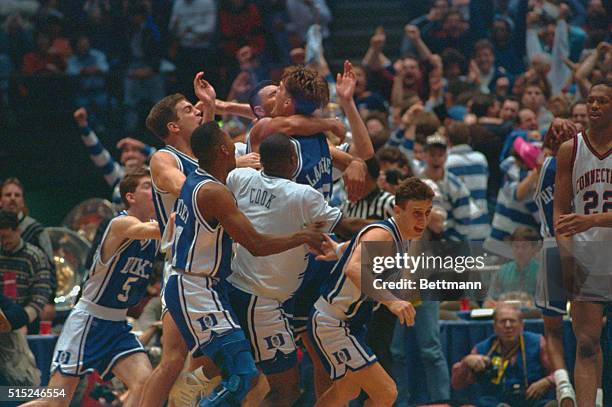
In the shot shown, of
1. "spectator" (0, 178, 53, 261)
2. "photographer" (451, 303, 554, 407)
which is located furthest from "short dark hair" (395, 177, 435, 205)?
"spectator" (0, 178, 53, 261)

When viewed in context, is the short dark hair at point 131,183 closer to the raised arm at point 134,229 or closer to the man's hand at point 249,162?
the raised arm at point 134,229

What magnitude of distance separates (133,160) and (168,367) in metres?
4.82

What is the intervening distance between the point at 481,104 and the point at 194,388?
19.9 ft

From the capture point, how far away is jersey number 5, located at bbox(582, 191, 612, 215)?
774 cm

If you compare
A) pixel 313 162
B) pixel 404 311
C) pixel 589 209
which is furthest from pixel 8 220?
pixel 589 209

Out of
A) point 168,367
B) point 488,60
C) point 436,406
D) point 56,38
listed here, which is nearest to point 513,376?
point 436,406

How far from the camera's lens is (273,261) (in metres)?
7.66

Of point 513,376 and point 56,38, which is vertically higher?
point 56,38

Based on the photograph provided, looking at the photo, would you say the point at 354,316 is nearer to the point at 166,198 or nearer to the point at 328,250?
the point at 328,250

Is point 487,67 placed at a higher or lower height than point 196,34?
lower

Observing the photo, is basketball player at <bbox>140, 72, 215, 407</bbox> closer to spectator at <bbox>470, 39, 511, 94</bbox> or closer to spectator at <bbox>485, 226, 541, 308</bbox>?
spectator at <bbox>485, 226, 541, 308</bbox>

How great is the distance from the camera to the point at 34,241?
37.4 ft

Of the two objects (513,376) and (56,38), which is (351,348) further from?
(56,38)

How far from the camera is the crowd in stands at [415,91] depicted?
9.79 metres
